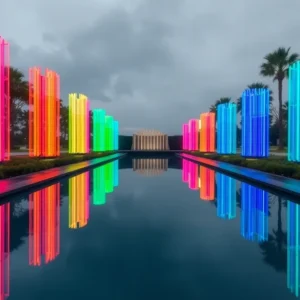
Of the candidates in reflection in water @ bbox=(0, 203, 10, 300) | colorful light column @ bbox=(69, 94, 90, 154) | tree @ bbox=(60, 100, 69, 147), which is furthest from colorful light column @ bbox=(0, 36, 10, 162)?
tree @ bbox=(60, 100, 69, 147)

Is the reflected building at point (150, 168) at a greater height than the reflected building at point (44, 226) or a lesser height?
greater

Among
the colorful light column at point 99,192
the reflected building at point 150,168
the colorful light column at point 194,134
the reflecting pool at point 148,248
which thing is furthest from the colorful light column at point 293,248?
the colorful light column at point 194,134

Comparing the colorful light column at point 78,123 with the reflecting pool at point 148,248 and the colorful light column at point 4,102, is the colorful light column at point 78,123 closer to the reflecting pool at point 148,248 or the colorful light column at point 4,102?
the colorful light column at point 4,102

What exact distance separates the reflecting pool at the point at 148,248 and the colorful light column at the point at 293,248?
13 millimetres

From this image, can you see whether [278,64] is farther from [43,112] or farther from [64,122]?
[64,122]

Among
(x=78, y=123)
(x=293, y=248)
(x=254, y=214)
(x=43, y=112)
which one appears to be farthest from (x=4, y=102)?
(x=78, y=123)

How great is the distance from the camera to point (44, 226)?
6.87m

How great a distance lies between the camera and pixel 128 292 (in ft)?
12.9

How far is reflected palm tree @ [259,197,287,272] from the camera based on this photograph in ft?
16.0

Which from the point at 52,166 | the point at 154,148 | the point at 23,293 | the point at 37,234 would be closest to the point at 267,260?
the point at 23,293

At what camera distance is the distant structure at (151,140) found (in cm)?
5262

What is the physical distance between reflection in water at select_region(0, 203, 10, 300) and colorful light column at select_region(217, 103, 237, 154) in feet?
66.7

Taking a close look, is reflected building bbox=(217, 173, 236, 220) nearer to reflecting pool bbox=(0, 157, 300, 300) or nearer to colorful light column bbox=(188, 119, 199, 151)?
reflecting pool bbox=(0, 157, 300, 300)

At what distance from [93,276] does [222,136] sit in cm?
2414
